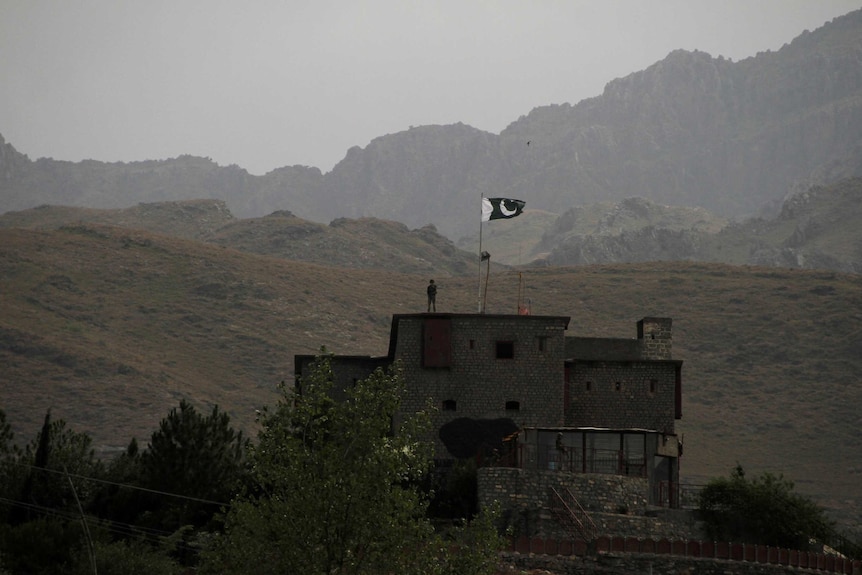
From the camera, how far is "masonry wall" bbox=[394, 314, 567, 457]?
57.1m

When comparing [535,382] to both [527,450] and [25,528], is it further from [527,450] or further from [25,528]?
[25,528]

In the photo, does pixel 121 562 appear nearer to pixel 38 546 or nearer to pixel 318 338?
pixel 38 546

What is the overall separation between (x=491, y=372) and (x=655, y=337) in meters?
9.76

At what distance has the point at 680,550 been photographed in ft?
148

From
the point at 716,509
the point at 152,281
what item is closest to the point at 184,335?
the point at 152,281

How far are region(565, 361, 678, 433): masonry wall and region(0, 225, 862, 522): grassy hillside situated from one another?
6618 centimetres

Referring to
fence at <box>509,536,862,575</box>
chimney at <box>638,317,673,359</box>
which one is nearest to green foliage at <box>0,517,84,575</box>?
fence at <box>509,536,862,575</box>

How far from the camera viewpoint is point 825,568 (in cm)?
4694

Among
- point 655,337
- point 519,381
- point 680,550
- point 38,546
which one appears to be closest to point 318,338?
point 655,337

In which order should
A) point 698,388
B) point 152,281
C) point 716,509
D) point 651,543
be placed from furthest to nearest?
point 152,281
point 698,388
point 716,509
point 651,543

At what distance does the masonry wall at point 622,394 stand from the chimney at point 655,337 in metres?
3.50

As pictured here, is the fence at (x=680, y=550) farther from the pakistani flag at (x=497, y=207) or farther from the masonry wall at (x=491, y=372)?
the pakistani flag at (x=497, y=207)

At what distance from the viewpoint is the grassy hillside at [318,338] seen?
140 metres

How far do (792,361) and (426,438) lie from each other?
4752 inches
